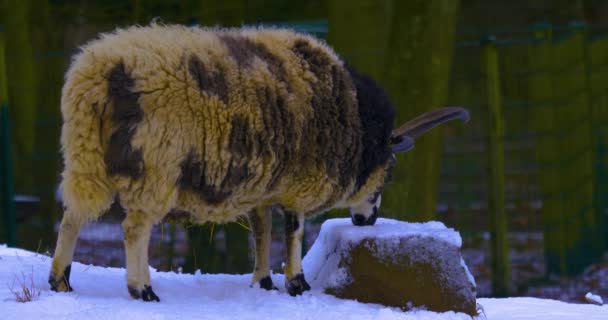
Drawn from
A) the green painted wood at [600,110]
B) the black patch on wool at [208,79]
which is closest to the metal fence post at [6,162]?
the black patch on wool at [208,79]

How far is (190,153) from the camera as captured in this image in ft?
18.5

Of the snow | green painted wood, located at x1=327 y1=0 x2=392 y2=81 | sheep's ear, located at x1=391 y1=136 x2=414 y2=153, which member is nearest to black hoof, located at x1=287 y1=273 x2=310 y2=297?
the snow

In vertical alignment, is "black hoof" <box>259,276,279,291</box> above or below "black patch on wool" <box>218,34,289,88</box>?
below

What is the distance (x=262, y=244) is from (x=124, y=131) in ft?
4.30

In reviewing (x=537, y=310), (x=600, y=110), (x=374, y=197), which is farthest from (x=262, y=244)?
(x=600, y=110)

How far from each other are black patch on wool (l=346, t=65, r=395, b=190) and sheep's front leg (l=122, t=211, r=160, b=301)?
4.58 feet

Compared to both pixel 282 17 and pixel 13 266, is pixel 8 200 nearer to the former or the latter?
pixel 13 266

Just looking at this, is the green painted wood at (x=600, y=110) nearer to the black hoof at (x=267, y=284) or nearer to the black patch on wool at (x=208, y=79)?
the black hoof at (x=267, y=284)

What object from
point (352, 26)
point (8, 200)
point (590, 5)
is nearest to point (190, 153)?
point (8, 200)

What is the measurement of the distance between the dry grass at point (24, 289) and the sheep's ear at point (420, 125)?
2252 millimetres

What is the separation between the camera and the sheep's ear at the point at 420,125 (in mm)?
6688

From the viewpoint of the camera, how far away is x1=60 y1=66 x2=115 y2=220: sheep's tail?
5551 mm

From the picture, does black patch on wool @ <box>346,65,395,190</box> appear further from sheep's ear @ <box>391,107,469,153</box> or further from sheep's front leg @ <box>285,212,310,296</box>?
sheep's front leg @ <box>285,212,310,296</box>

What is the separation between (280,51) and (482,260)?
6.17m
